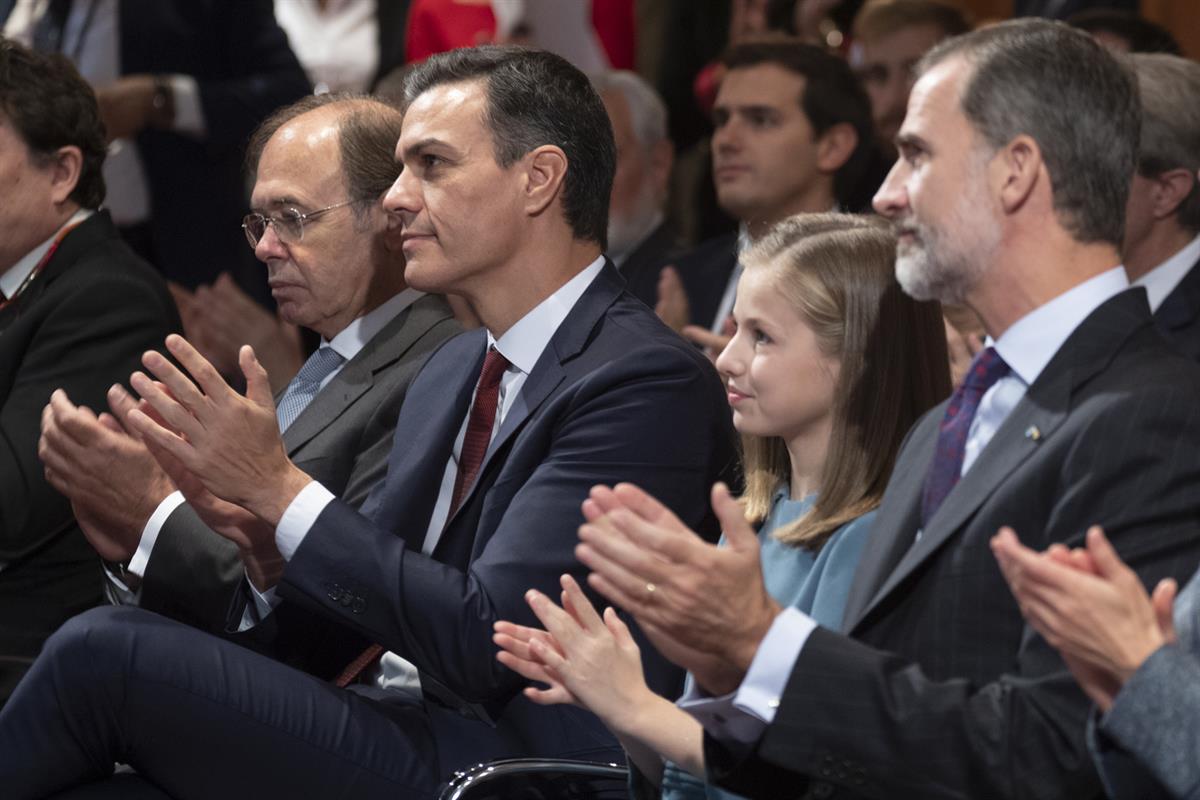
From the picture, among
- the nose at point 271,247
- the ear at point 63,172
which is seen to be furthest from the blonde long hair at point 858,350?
the ear at point 63,172

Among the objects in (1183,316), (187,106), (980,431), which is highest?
(187,106)

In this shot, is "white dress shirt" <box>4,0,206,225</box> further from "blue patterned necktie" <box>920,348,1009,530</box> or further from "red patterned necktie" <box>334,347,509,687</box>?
"blue patterned necktie" <box>920,348,1009,530</box>

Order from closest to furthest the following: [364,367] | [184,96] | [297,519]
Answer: [297,519] → [364,367] → [184,96]

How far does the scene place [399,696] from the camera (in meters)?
2.72

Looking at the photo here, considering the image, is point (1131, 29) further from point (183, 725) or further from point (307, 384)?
point (183, 725)

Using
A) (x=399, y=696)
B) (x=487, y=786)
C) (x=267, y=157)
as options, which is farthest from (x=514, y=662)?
(x=267, y=157)

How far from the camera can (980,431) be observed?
6.82 ft

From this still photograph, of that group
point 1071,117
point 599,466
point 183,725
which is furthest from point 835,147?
point 183,725

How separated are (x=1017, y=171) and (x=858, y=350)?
468 millimetres

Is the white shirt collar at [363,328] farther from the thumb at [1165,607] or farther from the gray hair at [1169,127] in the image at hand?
the thumb at [1165,607]

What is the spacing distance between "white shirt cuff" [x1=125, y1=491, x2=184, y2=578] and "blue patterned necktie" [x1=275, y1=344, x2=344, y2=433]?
387 millimetres

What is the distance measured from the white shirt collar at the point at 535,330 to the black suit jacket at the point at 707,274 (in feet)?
5.64

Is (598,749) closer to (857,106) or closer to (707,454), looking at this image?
(707,454)

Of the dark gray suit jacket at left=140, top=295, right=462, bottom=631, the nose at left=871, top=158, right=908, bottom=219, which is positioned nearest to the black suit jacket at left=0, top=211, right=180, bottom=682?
the dark gray suit jacket at left=140, top=295, right=462, bottom=631
